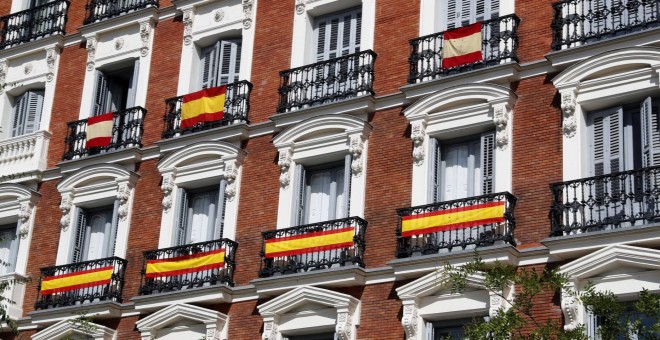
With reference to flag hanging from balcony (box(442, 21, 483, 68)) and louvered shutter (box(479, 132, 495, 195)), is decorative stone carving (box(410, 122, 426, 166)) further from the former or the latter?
flag hanging from balcony (box(442, 21, 483, 68))

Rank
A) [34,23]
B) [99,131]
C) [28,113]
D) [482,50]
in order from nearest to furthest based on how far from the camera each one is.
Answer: [482,50] < [99,131] < [28,113] < [34,23]

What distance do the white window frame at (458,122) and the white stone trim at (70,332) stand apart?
8.58 m

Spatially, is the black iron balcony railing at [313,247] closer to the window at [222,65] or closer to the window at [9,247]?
the window at [222,65]

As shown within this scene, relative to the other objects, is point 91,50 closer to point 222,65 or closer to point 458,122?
point 222,65

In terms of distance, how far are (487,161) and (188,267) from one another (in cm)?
759

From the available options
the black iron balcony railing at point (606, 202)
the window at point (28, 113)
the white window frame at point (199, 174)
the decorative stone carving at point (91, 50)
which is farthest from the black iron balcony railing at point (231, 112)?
the black iron balcony railing at point (606, 202)

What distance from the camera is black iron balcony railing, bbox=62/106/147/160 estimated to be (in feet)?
103

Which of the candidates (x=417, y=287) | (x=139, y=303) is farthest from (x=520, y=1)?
(x=139, y=303)

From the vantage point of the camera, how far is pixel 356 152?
88.7 ft

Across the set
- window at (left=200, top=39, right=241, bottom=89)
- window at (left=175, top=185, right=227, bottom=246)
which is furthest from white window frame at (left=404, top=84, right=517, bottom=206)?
window at (left=200, top=39, right=241, bottom=89)

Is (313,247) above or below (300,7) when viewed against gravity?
below

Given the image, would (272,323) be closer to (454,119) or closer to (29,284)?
(454,119)

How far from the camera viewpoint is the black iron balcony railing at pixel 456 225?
2425 cm

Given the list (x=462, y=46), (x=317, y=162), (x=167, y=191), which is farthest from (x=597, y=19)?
(x=167, y=191)
